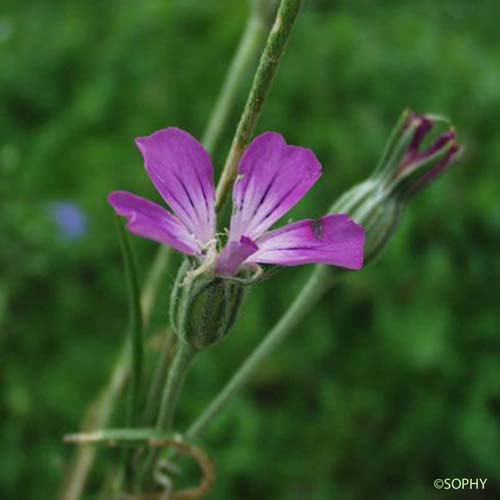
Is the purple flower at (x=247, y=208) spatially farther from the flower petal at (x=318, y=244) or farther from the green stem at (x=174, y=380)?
the green stem at (x=174, y=380)

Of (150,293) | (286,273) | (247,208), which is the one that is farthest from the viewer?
(286,273)

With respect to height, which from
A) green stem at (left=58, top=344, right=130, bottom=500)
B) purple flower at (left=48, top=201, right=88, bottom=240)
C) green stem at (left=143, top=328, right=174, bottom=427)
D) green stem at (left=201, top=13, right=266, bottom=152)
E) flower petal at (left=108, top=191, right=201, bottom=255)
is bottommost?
green stem at (left=58, top=344, right=130, bottom=500)

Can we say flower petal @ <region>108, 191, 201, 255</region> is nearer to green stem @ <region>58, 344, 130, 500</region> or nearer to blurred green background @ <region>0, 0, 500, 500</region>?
green stem @ <region>58, 344, 130, 500</region>

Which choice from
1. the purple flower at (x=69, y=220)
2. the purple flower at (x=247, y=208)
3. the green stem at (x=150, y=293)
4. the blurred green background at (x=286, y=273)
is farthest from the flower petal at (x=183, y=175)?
the purple flower at (x=69, y=220)

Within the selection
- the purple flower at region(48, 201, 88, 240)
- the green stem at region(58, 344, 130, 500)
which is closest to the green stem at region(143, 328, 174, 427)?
the green stem at region(58, 344, 130, 500)

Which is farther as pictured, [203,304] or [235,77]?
[235,77]

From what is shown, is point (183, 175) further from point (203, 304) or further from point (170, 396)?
point (170, 396)

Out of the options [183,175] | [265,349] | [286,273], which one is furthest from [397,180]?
[286,273]
